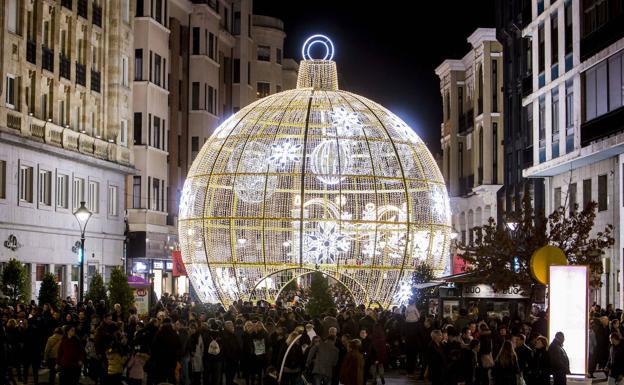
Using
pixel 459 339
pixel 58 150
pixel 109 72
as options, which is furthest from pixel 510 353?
pixel 109 72

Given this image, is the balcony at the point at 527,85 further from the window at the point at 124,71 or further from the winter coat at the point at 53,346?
the winter coat at the point at 53,346

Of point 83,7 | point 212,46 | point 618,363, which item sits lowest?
point 618,363

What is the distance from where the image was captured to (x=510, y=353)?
76.2 ft

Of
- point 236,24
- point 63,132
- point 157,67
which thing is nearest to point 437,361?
point 63,132

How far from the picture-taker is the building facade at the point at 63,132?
1908 inches

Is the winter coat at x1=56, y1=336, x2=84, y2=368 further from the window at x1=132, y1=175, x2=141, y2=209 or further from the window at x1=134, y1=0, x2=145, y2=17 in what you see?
the window at x1=134, y1=0, x2=145, y2=17

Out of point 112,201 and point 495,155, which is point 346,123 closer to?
point 112,201

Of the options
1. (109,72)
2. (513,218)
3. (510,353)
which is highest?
(109,72)

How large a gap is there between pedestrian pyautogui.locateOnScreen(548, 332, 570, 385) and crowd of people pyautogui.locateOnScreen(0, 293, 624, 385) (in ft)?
0.05

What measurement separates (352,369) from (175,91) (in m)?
51.5

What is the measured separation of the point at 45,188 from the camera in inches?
2047

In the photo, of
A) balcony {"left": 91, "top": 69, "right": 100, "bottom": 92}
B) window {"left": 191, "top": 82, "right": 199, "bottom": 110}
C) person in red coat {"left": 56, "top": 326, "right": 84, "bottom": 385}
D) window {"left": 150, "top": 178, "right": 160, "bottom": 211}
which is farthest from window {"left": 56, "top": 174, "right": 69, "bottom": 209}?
person in red coat {"left": 56, "top": 326, "right": 84, "bottom": 385}

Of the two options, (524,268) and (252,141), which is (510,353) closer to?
(524,268)

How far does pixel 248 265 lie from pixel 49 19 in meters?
17.6
